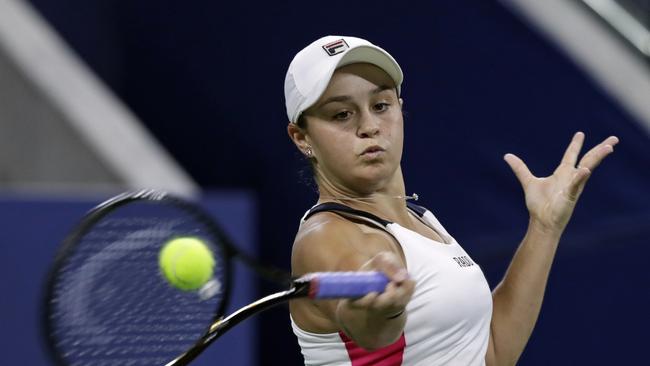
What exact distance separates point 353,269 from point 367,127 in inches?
13.6

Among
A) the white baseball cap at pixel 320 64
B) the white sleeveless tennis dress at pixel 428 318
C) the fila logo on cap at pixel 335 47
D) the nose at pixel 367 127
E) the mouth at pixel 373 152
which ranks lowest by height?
the white sleeveless tennis dress at pixel 428 318

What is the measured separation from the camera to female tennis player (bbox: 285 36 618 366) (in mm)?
2322

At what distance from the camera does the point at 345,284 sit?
7.09ft

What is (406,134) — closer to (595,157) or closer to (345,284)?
(595,157)

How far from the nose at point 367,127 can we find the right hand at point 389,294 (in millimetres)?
386

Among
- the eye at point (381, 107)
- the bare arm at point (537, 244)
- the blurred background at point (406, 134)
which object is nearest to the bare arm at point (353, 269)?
the eye at point (381, 107)

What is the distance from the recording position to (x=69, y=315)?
283cm

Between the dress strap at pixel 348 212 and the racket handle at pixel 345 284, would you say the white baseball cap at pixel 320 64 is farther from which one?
the racket handle at pixel 345 284

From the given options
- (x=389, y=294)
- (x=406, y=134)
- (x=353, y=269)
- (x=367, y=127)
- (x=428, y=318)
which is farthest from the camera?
(x=406, y=134)

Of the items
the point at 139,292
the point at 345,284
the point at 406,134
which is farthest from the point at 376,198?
the point at 406,134

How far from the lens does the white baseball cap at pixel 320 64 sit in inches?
96.3

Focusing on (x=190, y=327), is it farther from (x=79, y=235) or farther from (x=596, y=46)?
(x=596, y=46)

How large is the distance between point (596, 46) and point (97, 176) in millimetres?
2201

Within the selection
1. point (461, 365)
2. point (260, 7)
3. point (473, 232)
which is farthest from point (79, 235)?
point (260, 7)
